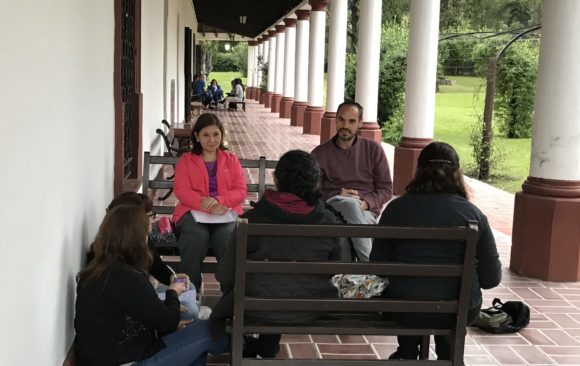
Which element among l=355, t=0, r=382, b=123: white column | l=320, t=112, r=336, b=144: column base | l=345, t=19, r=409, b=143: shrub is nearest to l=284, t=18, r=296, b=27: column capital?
l=345, t=19, r=409, b=143: shrub

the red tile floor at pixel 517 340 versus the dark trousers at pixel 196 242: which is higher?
the dark trousers at pixel 196 242

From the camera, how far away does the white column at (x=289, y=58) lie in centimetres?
2511

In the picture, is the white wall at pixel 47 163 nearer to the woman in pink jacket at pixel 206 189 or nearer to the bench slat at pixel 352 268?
the woman in pink jacket at pixel 206 189

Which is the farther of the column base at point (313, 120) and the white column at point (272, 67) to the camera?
the white column at point (272, 67)

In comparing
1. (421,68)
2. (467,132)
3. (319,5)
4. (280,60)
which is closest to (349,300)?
(421,68)

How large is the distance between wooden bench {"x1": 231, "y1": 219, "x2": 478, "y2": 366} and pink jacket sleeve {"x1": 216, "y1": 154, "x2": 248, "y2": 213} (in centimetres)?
162

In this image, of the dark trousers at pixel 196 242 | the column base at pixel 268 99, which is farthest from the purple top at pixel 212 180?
the column base at pixel 268 99

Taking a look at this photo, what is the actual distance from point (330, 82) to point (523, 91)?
14.4ft

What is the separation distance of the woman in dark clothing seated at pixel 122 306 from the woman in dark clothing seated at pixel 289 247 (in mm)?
268

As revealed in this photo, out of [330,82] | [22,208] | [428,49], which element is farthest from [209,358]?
[330,82]

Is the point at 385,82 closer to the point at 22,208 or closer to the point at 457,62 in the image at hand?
the point at 457,62

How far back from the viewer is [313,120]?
18.7 m

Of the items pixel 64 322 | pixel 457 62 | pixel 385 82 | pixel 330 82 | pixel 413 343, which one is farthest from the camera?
pixel 457 62

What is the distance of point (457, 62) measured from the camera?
29.5 m
